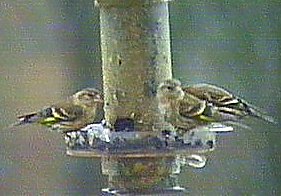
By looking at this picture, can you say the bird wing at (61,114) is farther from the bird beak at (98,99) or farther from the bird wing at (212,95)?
the bird wing at (212,95)

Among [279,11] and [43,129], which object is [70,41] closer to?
[43,129]

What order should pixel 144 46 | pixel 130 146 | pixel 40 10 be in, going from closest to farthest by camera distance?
pixel 130 146 < pixel 144 46 < pixel 40 10

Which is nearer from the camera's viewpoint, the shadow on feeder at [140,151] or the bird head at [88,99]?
the shadow on feeder at [140,151]

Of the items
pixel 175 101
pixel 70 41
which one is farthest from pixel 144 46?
pixel 70 41

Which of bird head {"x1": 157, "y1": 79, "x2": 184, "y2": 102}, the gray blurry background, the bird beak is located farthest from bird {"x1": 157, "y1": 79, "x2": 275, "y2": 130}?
the gray blurry background

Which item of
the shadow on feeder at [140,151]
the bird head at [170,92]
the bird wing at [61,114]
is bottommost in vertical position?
the shadow on feeder at [140,151]

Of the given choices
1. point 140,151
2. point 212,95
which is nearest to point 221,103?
point 212,95

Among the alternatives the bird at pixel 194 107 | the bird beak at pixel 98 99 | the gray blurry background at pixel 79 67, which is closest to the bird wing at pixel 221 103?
the bird at pixel 194 107
